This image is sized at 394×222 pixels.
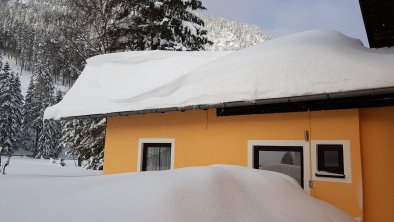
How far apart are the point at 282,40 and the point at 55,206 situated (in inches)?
227

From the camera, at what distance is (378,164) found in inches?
180

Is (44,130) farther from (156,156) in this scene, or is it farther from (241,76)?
(241,76)

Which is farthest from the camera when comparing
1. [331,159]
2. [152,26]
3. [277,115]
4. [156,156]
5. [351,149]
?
[152,26]

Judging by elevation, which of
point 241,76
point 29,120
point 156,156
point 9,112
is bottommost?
point 156,156

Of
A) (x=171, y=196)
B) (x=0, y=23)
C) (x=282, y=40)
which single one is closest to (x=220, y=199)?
(x=171, y=196)

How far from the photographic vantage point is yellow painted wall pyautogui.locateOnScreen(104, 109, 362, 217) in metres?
4.72

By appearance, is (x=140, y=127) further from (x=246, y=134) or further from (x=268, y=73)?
(x=268, y=73)

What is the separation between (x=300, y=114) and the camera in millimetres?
5195

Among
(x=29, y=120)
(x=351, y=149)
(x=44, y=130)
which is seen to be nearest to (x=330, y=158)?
(x=351, y=149)

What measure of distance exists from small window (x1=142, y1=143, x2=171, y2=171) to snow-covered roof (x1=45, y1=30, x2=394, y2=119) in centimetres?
103

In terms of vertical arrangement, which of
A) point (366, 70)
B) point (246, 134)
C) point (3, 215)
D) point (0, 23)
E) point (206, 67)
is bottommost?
point (3, 215)

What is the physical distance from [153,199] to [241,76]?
3.98 m

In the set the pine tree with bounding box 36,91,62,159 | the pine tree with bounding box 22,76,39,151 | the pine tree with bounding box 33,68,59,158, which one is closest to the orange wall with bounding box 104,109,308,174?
the pine tree with bounding box 36,91,62,159

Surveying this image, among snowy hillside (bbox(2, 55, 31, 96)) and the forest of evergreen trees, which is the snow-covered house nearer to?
the forest of evergreen trees
